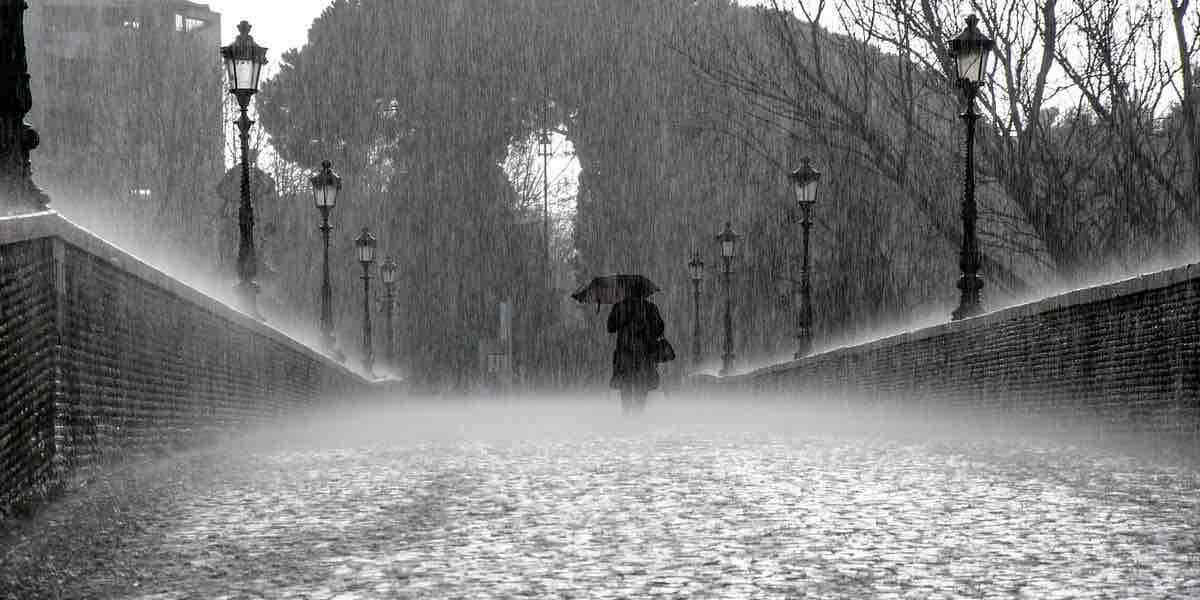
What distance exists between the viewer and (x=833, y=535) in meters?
6.34

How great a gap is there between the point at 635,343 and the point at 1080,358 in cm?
913

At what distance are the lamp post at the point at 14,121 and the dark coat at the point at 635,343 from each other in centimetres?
1170

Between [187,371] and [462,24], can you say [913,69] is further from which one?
[462,24]

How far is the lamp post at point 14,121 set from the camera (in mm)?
9594

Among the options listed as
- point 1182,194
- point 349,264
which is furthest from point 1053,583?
point 349,264

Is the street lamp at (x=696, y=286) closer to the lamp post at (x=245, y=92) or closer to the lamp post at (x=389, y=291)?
the lamp post at (x=389, y=291)

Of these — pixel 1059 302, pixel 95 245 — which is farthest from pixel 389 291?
pixel 95 245

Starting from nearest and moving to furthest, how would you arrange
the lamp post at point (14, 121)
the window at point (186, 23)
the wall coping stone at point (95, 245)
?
the wall coping stone at point (95, 245) < the lamp post at point (14, 121) < the window at point (186, 23)

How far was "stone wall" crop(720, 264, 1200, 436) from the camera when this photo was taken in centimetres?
1074

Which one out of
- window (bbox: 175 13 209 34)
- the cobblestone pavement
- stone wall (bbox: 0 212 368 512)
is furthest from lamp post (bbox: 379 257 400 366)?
the cobblestone pavement

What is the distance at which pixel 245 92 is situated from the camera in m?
21.8

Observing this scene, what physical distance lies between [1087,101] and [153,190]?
86.9 ft

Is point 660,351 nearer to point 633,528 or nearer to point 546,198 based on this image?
point 633,528

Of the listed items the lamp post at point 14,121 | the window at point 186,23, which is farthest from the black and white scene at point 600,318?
the window at point 186,23
